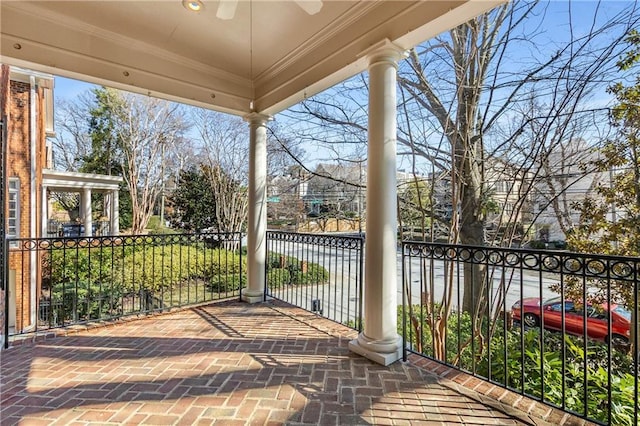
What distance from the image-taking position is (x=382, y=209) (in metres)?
2.57

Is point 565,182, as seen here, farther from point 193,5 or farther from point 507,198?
point 193,5

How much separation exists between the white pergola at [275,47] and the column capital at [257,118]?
2.03 feet

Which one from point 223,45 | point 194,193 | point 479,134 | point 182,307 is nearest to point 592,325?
point 479,134

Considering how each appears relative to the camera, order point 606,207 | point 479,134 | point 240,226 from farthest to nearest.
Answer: point 240,226 < point 479,134 < point 606,207

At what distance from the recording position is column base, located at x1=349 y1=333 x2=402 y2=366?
2545 mm

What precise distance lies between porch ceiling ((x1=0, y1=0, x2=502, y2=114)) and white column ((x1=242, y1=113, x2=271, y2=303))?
676mm

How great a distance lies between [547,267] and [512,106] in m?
2.99

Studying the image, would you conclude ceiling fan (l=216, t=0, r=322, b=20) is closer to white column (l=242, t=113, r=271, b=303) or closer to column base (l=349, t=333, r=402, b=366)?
white column (l=242, t=113, r=271, b=303)

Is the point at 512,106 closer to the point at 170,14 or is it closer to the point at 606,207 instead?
the point at 606,207

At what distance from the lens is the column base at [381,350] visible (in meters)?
2.54

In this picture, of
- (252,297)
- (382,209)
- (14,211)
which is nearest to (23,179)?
(14,211)

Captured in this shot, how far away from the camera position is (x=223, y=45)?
3.28m

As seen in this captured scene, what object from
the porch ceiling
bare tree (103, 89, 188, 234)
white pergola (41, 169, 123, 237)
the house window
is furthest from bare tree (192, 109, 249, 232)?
the porch ceiling

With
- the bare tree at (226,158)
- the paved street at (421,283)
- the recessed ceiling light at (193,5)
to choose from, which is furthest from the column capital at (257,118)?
the bare tree at (226,158)
